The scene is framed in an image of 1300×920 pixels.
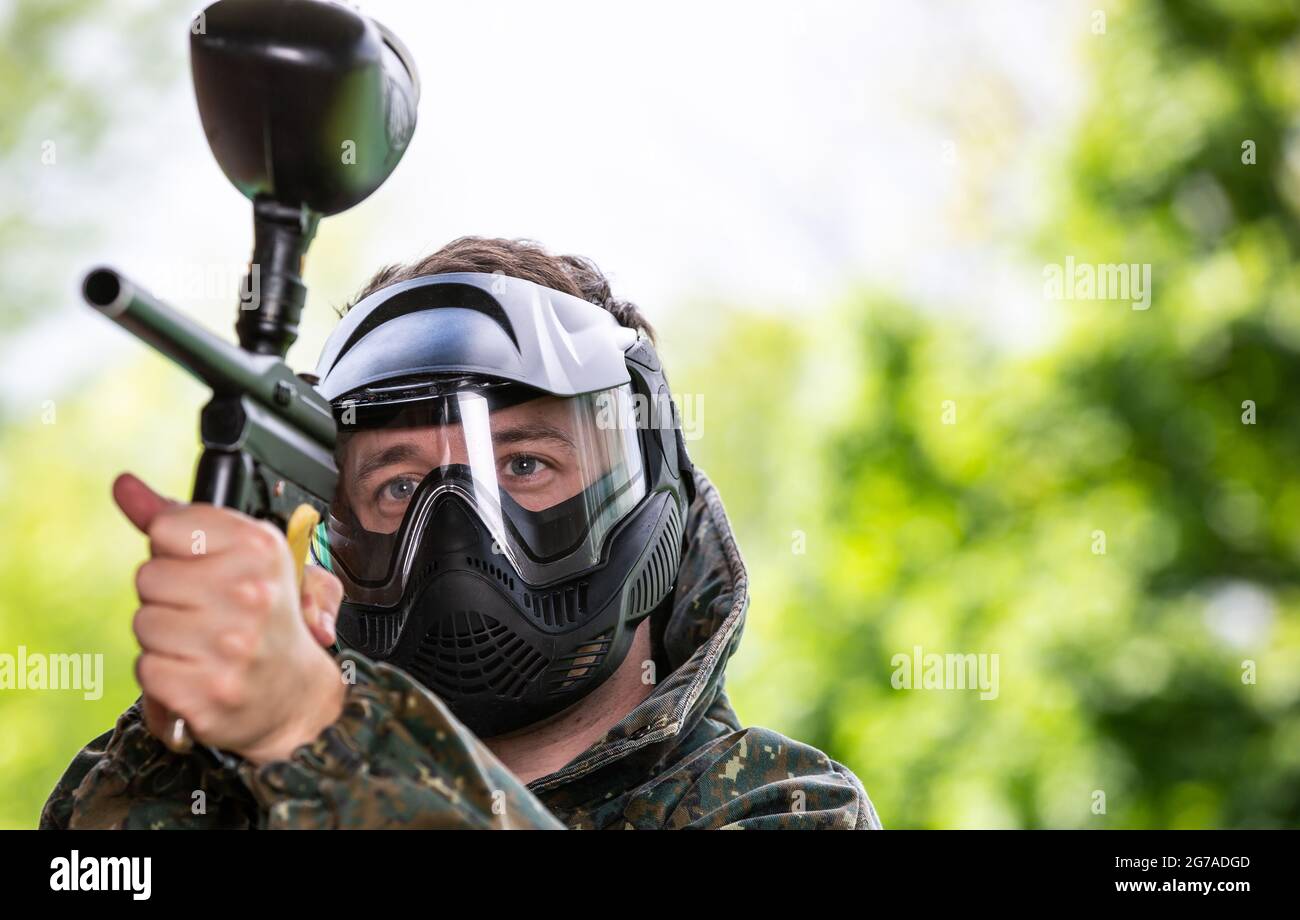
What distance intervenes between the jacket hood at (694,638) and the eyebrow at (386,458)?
0.65m

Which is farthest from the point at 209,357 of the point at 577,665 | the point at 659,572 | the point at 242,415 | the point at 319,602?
the point at 659,572

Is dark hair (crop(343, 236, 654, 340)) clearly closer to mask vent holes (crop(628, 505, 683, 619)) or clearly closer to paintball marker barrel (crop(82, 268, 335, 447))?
mask vent holes (crop(628, 505, 683, 619))

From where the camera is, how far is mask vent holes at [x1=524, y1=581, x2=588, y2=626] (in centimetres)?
237

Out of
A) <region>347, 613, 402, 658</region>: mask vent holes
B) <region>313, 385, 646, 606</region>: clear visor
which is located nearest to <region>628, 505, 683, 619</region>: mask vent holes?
<region>313, 385, 646, 606</region>: clear visor

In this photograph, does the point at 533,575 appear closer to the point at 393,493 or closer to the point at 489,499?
the point at 489,499

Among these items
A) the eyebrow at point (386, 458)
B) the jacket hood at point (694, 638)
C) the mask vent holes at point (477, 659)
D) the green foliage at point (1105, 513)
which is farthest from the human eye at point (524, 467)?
the green foliage at point (1105, 513)

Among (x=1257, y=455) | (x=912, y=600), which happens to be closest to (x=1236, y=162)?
Result: (x=1257, y=455)

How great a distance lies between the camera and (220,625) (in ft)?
4.30

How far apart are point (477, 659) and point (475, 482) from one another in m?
0.34

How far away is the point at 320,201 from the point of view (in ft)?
5.24

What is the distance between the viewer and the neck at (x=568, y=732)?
8.46 ft

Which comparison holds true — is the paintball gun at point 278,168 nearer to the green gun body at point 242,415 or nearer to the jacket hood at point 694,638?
the green gun body at point 242,415

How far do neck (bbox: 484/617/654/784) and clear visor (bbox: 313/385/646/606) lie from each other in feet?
0.99
